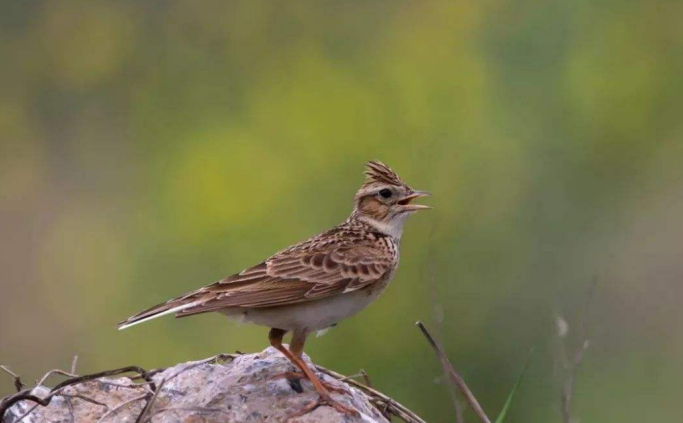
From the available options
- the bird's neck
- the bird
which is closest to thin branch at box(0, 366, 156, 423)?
the bird

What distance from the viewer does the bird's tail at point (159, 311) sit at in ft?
17.0

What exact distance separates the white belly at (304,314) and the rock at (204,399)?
0.55 ft

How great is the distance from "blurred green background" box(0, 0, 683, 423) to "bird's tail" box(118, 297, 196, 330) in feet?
14.9

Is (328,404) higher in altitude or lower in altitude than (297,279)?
lower

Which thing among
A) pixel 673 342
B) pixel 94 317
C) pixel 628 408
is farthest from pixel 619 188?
pixel 94 317

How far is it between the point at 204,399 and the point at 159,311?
0.42 metres

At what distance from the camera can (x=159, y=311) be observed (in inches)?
208

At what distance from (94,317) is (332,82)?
4.24m

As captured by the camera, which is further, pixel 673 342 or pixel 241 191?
pixel 241 191

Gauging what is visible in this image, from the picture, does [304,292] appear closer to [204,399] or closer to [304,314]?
[304,314]

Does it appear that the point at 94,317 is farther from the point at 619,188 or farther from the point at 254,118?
the point at 619,188

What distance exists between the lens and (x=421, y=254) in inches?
474

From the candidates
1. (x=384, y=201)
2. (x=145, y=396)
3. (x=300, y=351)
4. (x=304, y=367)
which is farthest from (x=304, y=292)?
(x=384, y=201)

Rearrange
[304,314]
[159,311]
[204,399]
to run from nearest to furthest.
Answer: [204,399]
[159,311]
[304,314]
